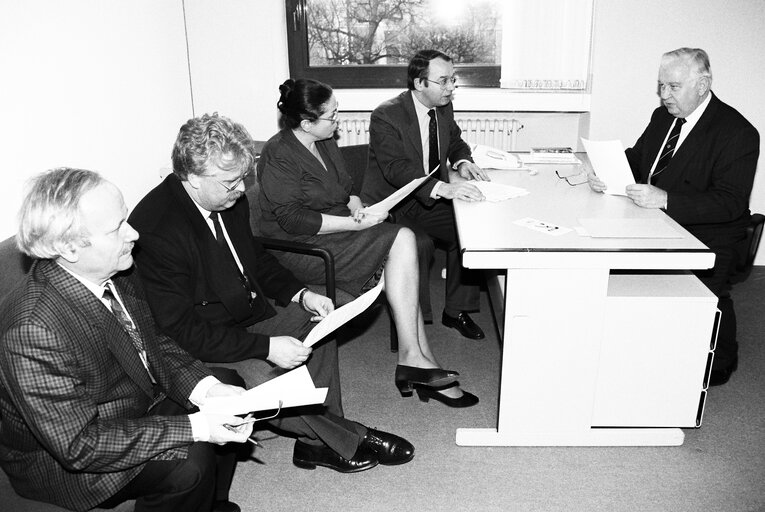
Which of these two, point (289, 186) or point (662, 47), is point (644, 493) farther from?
point (662, 47)

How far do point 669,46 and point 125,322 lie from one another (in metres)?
3.67

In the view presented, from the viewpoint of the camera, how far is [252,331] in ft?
8.25

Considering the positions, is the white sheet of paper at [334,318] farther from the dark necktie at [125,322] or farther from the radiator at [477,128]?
the radiator at [477,128]

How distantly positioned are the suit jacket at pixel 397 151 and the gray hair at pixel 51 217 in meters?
1.96

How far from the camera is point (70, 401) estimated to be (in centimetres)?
156

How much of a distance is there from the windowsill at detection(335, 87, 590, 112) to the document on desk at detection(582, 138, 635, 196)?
1360mm

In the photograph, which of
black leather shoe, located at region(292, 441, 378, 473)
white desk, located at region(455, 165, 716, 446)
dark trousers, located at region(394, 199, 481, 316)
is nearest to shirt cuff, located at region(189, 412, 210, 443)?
black leather shoe, located at region(292, 441, 378, 473)

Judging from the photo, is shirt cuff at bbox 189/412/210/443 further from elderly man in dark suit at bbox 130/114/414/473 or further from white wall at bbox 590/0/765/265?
white wall at bbox 590/0/765/265

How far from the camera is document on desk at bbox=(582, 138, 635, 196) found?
3170mm

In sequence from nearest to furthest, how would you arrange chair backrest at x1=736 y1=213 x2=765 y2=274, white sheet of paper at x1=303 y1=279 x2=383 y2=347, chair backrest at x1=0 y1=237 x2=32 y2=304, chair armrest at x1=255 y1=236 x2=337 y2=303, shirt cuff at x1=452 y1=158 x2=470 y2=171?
1. chair backrest at x1=0 y1=237 x2=32 y2=304
2. white sheet of paper at x1=303 y1=279 x2=383 y2=347
3. chair armrest at x1=255 y1=236 x2=337 y2=303
4. chair backrest at x1=736 y1=213 x2=765 y2=274
5. shirt cuff at x1=452 y1=158 x2=470 y2=171

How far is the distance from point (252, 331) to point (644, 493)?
1.47 metres

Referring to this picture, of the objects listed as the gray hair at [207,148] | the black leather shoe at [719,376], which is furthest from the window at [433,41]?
the gray hair at [207,148]

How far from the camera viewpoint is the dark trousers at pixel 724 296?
3025 mm

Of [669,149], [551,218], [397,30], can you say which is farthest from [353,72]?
[551,218]
